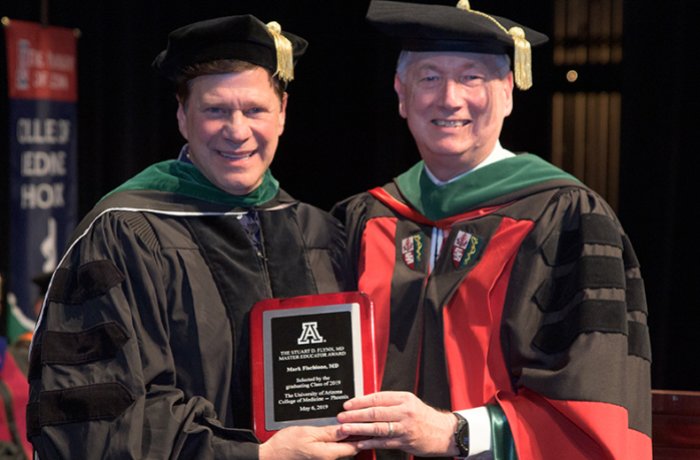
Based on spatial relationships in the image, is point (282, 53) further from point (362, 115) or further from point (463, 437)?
point (362, 115)

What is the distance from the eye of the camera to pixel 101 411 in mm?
2852

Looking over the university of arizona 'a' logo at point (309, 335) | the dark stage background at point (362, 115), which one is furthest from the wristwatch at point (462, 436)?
the dark stage background at point (362, 115)

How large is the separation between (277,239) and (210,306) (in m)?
0.32

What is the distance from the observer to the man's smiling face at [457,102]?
3.28 m

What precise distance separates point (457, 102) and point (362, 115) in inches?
216

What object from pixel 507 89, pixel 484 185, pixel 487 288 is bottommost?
pixel 487 288

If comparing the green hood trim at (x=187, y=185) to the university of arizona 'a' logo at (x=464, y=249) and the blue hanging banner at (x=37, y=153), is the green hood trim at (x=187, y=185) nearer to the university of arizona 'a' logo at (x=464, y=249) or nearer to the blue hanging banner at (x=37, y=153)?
the university of arizona 'a' logo at (x=464, y=249)

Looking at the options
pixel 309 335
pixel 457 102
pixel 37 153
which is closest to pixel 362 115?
pixel 37 153

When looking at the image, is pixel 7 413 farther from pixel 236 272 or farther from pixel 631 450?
pixel 631 450

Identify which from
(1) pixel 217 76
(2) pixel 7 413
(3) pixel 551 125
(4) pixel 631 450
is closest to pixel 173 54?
(1) pixel 217 76

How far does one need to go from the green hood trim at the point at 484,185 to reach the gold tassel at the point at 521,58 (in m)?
0.24

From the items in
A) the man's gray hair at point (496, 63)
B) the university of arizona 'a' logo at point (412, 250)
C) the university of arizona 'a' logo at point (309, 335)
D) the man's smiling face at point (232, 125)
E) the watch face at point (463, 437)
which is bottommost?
the watch face at point (463, 437)

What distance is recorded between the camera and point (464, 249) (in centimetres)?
320

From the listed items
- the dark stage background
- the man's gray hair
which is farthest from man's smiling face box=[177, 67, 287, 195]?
the dark stage background
